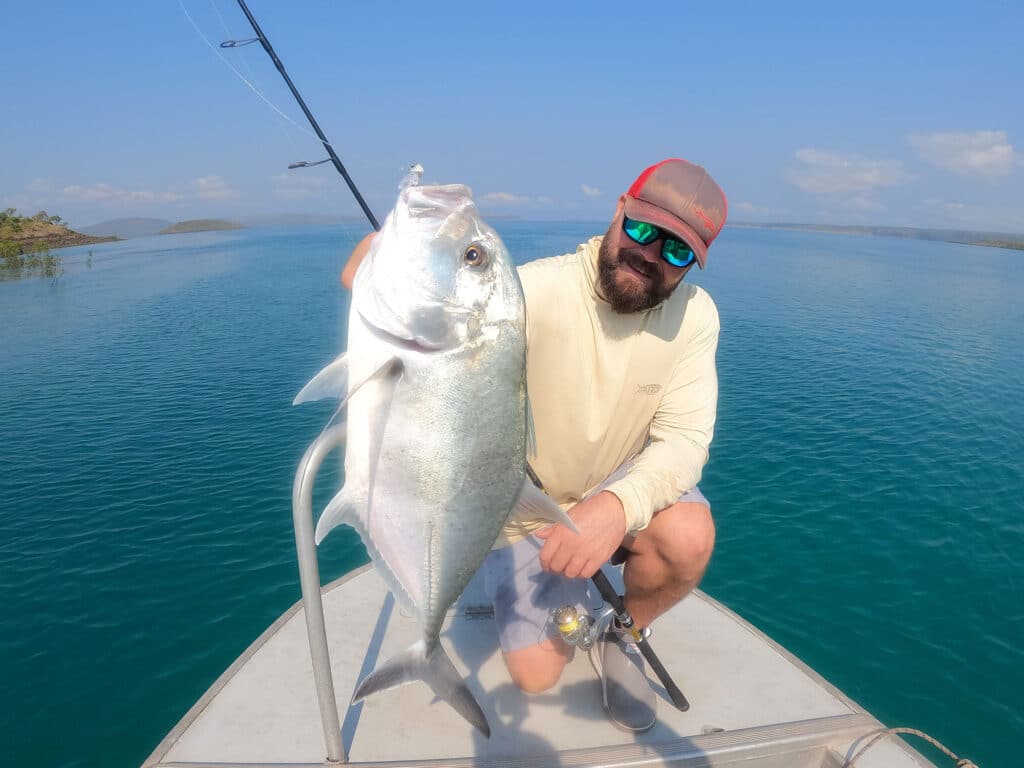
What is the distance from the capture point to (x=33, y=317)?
22.8 metres

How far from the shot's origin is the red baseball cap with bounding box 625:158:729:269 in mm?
2838

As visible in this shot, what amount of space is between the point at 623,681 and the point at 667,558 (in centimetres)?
72

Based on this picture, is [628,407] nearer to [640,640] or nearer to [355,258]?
[640,640]

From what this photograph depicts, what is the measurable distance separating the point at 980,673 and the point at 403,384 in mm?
6684

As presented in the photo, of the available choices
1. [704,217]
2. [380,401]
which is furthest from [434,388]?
[704,217]

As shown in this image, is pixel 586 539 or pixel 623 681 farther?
pixel 623 681

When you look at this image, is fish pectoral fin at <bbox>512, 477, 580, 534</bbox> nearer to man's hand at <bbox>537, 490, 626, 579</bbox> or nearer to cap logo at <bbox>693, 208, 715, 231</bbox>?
man's hand at <bbox>537, 490, 626, 579</bbox>

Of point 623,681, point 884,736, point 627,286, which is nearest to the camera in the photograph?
point 627,286

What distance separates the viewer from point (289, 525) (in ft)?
27.0

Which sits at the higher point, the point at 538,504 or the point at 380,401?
the point at 380,401

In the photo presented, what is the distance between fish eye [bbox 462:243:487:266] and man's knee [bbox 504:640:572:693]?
2.34 m

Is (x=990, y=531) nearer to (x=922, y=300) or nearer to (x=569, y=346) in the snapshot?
(x=569, y=346)

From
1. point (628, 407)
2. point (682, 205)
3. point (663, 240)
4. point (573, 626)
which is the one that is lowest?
point (573, 626)

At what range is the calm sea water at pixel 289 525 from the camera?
5629 mm
